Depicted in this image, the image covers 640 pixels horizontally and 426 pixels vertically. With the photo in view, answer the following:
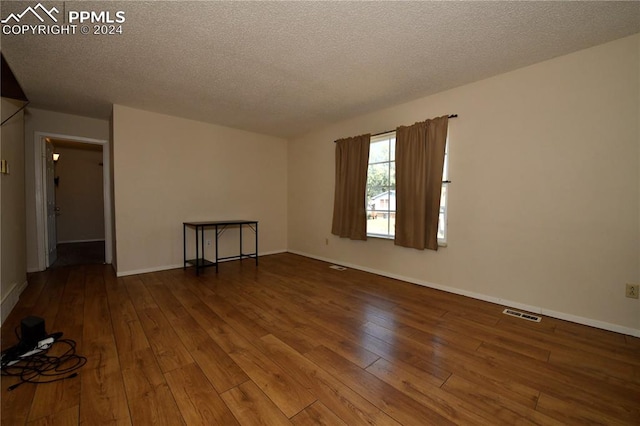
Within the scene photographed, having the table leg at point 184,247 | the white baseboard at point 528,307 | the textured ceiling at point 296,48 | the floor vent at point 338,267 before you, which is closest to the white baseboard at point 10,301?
the table leg at point 184,247

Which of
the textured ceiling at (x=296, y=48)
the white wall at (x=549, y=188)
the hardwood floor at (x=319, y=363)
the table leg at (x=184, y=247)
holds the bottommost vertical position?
the hardwood floor at (x=319, y=363)

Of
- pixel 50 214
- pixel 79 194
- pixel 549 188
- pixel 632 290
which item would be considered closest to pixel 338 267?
pixel 549 188

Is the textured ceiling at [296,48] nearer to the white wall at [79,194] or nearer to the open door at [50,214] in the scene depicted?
the open door at [50,214]

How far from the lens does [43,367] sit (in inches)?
67.6

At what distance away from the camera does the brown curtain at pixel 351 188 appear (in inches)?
163

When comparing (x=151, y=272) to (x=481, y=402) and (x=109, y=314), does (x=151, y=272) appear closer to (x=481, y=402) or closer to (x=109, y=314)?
(x=109, y=314)

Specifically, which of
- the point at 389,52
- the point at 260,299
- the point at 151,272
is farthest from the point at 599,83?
the point at 151,272

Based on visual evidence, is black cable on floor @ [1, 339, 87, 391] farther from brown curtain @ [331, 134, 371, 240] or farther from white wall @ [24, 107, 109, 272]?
brown curtain @ [331, 134, 371, 240]

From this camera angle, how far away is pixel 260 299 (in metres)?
2.96

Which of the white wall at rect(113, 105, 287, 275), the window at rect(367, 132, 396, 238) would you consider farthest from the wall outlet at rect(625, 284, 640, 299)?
the white wall at rect(113, 105, 287, 275)

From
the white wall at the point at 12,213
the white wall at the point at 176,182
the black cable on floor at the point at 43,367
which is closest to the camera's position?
the black cable on floor at the point at 43,367

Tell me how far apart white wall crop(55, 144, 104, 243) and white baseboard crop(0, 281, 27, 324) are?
16.8 ft

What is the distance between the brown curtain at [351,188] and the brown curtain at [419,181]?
2.11ft

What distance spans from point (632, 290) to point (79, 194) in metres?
10.6
